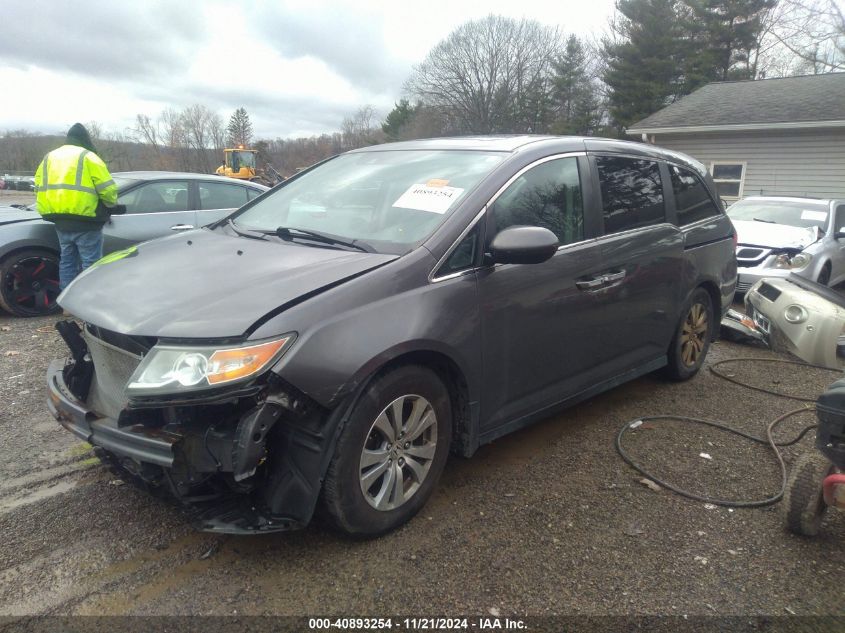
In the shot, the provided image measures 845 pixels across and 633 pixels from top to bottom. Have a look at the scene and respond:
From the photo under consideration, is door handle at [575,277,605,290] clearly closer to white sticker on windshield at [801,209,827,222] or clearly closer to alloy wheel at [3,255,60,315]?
alloy wheel at [3,255,60,315]

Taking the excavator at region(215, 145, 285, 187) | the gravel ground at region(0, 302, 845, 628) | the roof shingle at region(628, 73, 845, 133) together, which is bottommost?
the gravel ground at region(0, 302, 845, 628)

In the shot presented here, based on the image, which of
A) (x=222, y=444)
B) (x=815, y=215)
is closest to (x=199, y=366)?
(x=222, y=444)

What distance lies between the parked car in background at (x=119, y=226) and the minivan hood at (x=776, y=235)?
7.08m

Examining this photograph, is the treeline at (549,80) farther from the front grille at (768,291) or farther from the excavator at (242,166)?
the front grille at (768,291)

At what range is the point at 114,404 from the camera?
8.50 feet

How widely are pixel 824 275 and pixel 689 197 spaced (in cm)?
509

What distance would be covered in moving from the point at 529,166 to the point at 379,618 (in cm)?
231

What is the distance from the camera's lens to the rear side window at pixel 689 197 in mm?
4453

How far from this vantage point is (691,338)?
4.79 m

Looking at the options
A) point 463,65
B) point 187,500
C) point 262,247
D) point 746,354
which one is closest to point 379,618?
point 187,500

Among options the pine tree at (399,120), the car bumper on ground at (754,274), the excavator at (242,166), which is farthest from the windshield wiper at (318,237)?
the pine tree at (399,120)

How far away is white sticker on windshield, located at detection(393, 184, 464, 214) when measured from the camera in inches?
118

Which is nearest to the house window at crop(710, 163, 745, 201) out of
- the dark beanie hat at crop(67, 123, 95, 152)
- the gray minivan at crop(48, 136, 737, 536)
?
the gray minivan at crop(48, 136, 737, 536)

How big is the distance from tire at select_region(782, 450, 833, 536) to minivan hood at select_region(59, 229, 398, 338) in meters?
2.13
